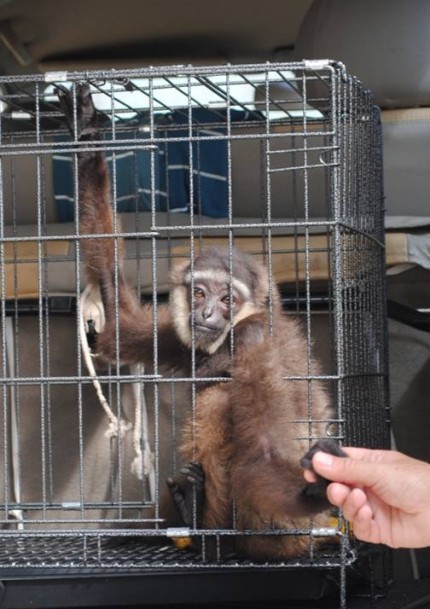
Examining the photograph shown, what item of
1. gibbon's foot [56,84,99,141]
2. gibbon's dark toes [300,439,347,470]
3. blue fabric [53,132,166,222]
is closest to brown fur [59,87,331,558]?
gibbon's foot [56,84,99,141]

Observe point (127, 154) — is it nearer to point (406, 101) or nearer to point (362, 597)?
point (406, 101)

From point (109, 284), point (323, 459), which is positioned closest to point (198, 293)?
point (109, 284)

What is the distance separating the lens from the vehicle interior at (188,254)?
3.17 metres

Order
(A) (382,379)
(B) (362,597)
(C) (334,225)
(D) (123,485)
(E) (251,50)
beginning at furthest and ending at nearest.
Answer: (E) (251,50)
(D) (123,485)
(A) (382,379)
(B) (362,597)
(C) (334,225)

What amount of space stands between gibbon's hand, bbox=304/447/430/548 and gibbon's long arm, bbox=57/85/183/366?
1376 millimetres

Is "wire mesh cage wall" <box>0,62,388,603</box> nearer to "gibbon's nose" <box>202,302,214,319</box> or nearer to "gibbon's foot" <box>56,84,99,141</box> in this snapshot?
"gibbon's foot" <box>56,84,99,141</box>

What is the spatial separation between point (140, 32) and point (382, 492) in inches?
109

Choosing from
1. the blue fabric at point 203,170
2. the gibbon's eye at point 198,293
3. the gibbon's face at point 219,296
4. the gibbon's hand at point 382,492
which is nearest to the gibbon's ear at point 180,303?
the gibbon's face at point 219,296

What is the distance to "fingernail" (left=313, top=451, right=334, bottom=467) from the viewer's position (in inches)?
93.4

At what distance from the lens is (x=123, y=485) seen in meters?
4.09

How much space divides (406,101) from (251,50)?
0.87 metres

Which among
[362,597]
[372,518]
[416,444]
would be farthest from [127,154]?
[372,518]

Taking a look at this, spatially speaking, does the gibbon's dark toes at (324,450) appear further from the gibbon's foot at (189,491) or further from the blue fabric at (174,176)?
the blue fabric at (174,176)

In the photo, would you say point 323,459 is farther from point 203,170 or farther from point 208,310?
point 203,170
